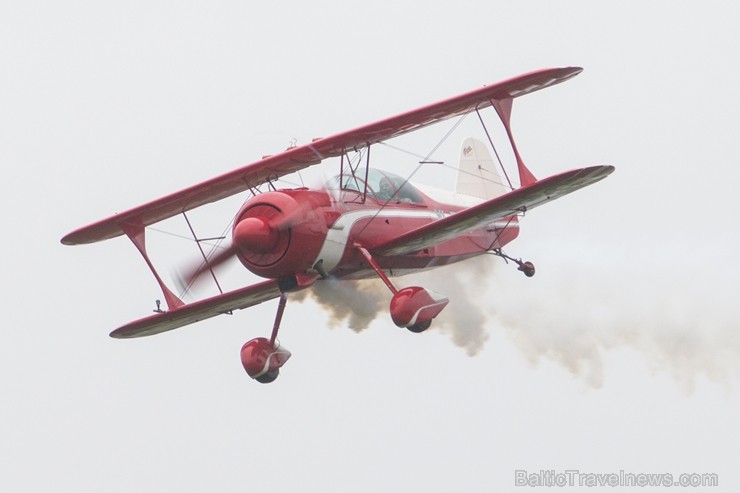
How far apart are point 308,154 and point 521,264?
202 inches

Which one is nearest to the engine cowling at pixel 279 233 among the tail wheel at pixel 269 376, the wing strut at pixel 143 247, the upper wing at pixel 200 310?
the upper wing at pixel 200 310

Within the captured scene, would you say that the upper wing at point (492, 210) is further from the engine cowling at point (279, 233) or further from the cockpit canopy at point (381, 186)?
the engine cowling at point (279, 233)

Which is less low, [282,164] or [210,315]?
[282,164]

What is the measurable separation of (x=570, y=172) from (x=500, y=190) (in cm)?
719

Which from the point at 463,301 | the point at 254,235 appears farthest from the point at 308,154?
the point at 463,301

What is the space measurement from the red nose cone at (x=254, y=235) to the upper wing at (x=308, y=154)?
1566mm

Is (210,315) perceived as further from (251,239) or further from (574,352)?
(574,352)

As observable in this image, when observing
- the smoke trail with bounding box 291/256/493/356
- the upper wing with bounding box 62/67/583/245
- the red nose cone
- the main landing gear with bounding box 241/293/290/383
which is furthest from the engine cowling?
the smoke trail with bounding box 291/256/493/356

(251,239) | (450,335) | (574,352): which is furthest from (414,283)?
(251,239)

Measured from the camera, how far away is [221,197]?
80.8 ft

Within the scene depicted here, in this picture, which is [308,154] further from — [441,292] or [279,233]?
[441,292]

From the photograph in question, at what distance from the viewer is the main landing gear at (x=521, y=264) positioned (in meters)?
26.6

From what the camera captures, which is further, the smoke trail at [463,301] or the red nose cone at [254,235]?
the smoke trail at [463,301]

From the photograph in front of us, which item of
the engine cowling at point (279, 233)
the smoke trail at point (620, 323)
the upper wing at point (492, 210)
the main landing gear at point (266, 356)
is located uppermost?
the engine cowling at point (279, 233)
